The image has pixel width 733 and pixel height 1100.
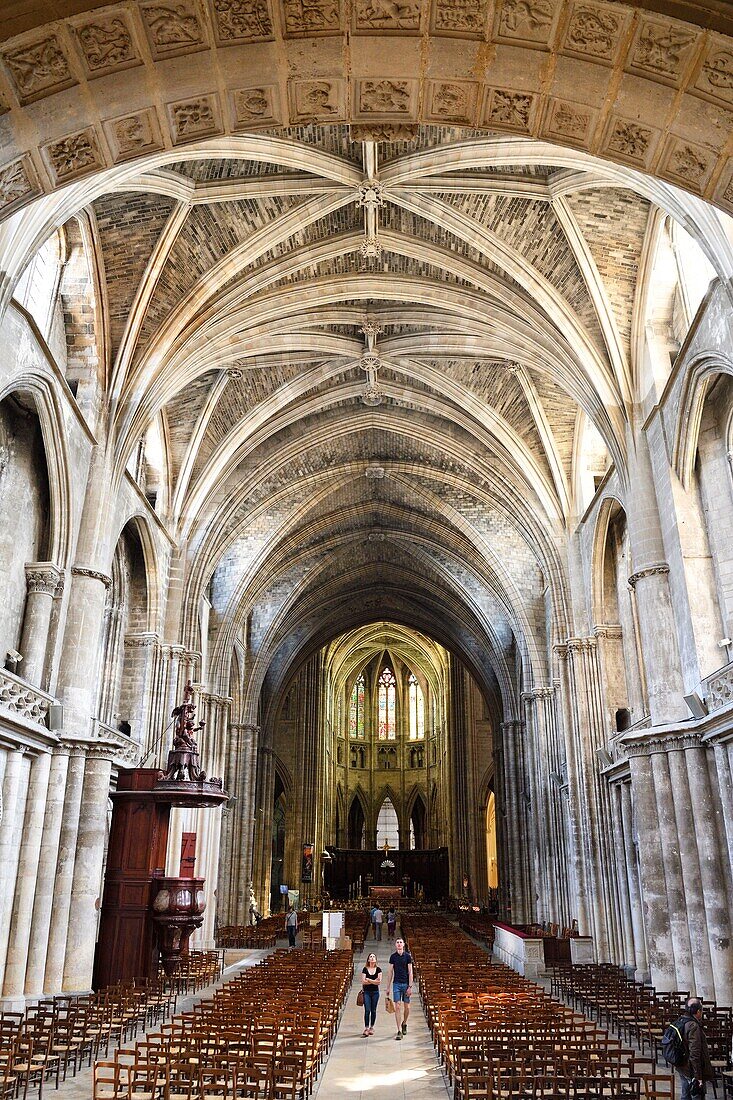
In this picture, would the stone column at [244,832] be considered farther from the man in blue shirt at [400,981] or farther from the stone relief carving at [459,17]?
the stone relief carving at [459,17]

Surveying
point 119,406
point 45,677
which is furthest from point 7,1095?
point 119,406

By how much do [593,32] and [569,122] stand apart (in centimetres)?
81

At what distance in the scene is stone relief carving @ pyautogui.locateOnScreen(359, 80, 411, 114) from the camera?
25.8ft

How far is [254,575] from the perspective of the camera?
3039cm

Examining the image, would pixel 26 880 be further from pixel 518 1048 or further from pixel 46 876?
pixel 518 1048

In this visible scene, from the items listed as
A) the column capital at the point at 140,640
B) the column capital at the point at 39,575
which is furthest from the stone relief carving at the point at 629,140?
the column capital at the point at 140,640

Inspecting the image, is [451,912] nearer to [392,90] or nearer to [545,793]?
[545,793]

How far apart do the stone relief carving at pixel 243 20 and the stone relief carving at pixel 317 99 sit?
1.78 ft

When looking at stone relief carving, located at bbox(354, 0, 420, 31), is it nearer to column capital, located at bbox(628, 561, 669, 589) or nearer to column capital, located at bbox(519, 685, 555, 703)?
column capital, located at bbox(628, 561, 669, 589)

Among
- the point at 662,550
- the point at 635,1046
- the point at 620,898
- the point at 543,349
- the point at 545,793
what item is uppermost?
the point at 543,349

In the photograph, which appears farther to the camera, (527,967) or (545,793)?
(545,793)

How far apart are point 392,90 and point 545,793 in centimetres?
2485

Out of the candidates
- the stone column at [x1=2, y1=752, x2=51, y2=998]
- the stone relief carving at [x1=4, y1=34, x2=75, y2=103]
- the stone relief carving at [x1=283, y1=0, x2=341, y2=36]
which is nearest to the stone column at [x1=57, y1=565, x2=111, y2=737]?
the stone column at [x1=2, y1=752, x2=51, y2=998]

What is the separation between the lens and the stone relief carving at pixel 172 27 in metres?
7.17
